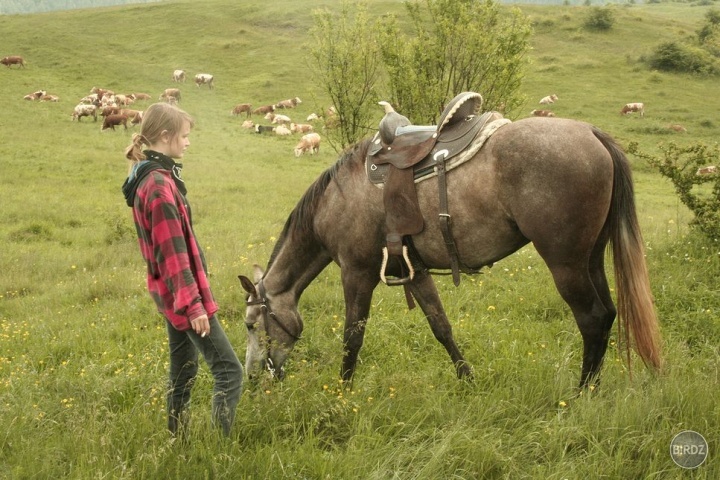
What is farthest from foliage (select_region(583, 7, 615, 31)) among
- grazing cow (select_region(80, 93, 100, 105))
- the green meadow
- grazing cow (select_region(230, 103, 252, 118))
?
the green meadow

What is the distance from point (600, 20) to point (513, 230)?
164 feet

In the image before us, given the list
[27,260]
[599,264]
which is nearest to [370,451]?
[599,264]

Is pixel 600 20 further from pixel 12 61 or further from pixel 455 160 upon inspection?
pixel 455 160

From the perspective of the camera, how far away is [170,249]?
3166 millimetres

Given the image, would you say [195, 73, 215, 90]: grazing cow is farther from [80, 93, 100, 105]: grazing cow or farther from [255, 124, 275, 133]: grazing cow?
[255, 124, 275, 133]: grazing cow

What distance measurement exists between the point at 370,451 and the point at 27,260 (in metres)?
7.93

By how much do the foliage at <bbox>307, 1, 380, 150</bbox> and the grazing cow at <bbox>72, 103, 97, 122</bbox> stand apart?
Answer: 16666 mm

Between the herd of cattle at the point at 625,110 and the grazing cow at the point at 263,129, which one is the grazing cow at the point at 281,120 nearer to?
the grazing cow at the point at 263,129

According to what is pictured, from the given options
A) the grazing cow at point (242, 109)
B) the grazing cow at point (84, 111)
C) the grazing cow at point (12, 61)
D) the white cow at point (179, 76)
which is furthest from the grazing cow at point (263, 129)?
the grazing cow at point (12, 61)

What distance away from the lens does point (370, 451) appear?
10.7 ft

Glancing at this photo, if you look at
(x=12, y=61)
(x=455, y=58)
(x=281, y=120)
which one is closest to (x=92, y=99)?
(x=281, y=120)

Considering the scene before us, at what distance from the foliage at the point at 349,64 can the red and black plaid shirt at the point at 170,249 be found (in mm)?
10939

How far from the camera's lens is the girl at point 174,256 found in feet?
10.4

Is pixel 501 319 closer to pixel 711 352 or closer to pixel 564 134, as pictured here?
pixel 711 352
